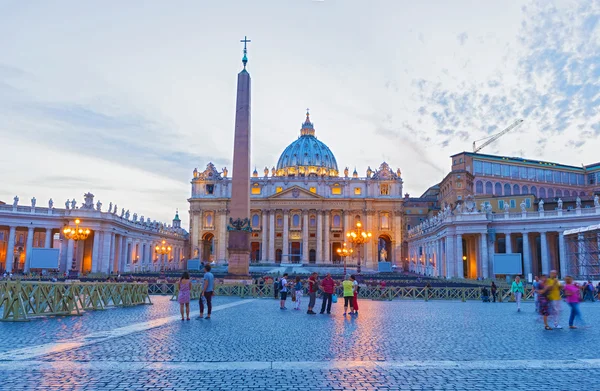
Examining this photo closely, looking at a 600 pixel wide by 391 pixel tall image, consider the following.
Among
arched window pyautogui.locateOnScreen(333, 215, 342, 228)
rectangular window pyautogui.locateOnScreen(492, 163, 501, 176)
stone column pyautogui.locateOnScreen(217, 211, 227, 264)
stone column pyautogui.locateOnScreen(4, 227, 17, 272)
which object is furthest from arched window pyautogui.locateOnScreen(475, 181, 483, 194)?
stone column pyautogui.locateOnScreen(4, 227, 17, 272)

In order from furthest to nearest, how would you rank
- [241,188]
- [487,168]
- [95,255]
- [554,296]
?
[487,168]
[95,255]
[241,188]
[554,296]

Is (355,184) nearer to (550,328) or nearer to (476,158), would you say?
(476,158)

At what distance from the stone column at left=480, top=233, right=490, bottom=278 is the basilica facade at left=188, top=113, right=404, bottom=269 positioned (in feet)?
125

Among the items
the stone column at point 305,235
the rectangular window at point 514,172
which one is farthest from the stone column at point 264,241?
the rectangular window at point 514,172

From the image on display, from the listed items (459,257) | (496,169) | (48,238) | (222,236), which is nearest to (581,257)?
(459,257)

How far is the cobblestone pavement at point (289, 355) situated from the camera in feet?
21.7

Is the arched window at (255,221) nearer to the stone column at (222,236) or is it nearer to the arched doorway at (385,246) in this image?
the stone column at (222,236)

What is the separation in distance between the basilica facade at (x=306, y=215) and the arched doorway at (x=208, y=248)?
2.54 ft

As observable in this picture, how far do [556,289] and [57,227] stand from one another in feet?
169

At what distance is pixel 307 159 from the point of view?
352ft

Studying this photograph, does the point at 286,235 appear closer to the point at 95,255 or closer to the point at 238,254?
Result: the point at 95,255

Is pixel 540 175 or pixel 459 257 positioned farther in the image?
pixel 540 175

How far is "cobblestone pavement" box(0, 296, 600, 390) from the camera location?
21.7ft

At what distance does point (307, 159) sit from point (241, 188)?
8037 centimetres
